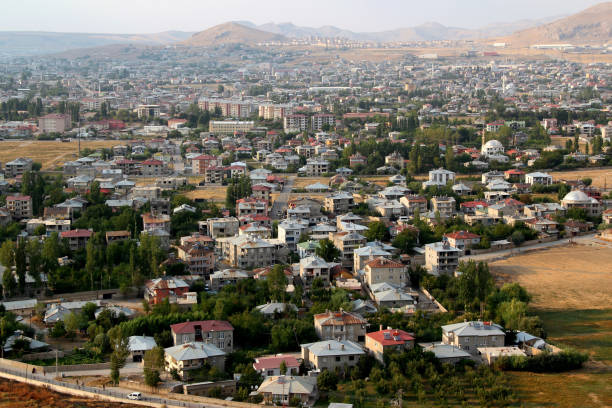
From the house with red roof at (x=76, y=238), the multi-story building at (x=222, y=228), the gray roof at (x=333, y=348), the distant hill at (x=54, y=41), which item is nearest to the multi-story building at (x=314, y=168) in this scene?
the multi-story building at (x=222, y=228)

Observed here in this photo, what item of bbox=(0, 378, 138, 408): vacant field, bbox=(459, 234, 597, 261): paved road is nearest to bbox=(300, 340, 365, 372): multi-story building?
bbox=(0, 378, 138, 408): vacant field

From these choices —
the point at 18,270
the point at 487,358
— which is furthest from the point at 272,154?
the point at 487,358

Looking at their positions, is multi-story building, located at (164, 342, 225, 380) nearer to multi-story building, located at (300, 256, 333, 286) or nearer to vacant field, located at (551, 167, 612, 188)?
multi-story building, located at (300, 256, 333, 286)

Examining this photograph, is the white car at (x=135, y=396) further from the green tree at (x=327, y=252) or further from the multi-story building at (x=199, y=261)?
the green tree at (x=327, y=252)

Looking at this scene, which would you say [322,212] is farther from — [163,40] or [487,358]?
[163,40]

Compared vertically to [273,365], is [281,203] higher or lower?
lower

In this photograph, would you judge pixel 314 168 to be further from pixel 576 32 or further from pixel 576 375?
pixel 576 32

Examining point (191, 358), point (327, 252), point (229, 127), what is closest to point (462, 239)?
point (327, 252)
